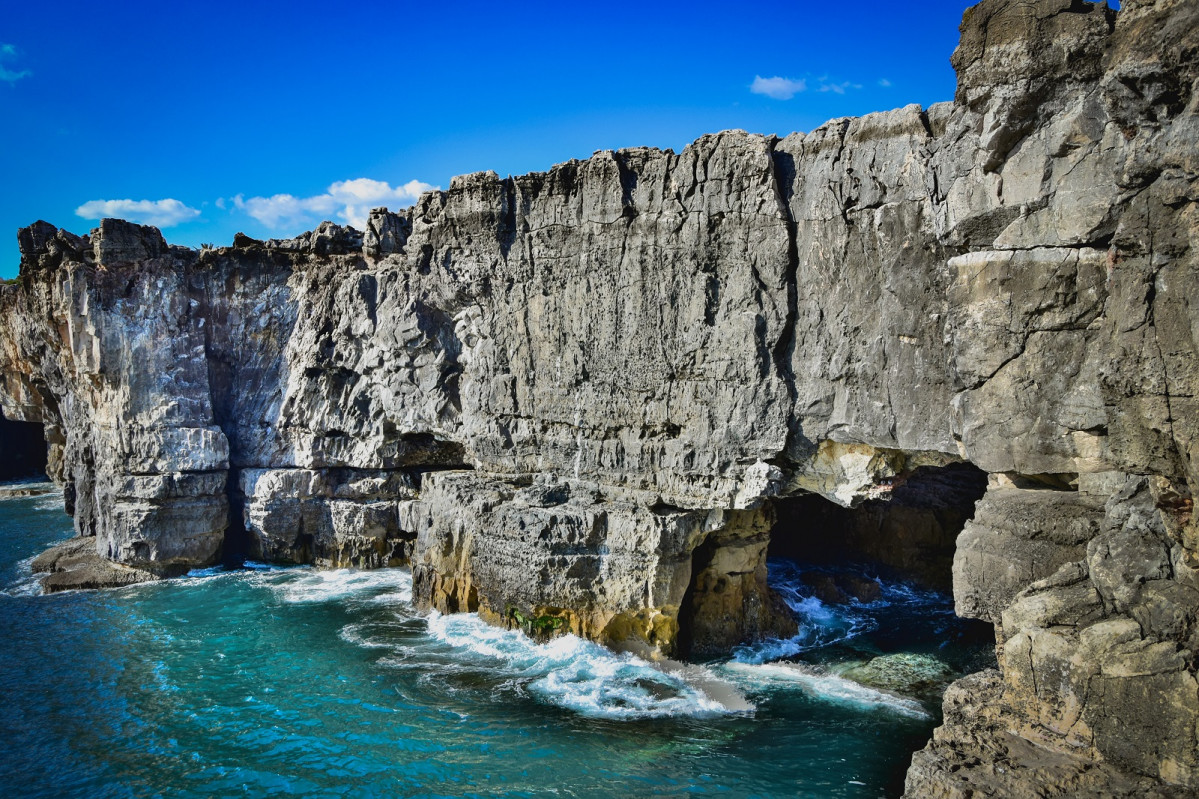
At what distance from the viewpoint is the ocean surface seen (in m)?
15.0

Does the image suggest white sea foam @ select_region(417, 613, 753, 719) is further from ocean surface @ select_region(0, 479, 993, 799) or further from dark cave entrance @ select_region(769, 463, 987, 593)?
dark cave entrance @ select_region(769, 463, 987, 593)

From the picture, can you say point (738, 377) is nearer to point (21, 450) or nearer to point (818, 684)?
point (818, 684)

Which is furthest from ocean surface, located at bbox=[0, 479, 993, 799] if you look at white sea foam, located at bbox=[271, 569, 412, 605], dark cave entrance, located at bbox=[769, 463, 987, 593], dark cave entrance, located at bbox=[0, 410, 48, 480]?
dark cave entrance, located at bbox=[0, 410, 48, 480]

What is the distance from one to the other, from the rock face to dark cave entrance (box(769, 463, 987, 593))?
25.1 ft

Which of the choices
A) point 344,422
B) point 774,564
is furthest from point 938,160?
point 344,422

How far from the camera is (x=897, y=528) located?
2756 cm

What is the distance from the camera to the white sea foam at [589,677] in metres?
17.5

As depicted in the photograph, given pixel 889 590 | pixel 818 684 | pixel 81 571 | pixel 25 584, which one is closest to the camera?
pixel 818 684

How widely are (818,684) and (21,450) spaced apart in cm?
5457

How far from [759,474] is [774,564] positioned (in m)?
10.5

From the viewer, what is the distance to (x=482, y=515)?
73.8 ft

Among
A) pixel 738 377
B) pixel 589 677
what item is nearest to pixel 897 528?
pixel 738 377

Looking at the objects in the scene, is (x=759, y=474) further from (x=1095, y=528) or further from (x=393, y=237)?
(x=393, y=237)

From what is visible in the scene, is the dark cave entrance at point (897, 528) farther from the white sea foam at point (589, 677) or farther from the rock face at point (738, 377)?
the white sea foam at point (589, 677)
